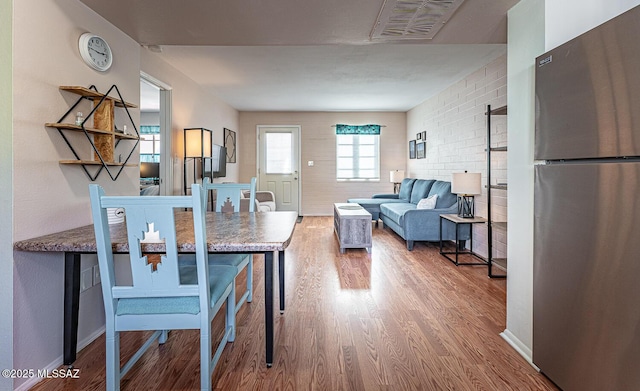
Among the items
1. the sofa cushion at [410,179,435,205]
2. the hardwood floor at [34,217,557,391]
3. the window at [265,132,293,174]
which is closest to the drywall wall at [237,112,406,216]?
the window at [265,132,293,174]

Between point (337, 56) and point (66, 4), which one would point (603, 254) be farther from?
point (337, 56)

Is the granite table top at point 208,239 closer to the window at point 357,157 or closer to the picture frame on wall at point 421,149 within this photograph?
the picture frame on wall at point 421,149

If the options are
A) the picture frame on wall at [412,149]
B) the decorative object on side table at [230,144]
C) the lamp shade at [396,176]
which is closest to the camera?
the decorative object on side table at [230,144]

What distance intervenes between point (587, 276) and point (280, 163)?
6677 mm

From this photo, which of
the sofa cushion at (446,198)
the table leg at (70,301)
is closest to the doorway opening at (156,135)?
the table leg at (70,301)

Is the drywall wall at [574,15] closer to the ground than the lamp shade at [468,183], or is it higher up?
higher up

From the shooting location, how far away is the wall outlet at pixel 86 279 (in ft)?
6.64

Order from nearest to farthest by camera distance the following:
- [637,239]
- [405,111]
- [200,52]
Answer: [637,239], [200,52], [405,111]

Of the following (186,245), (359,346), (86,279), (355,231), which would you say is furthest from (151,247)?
(355,231)

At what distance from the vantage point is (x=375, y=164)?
779 cm

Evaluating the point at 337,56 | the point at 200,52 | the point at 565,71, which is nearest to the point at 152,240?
the point at 565,71

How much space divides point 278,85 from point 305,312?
3680 mm

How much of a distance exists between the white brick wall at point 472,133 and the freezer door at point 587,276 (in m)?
1.85

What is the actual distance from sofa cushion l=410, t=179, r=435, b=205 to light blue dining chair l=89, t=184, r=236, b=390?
4.58 meters
